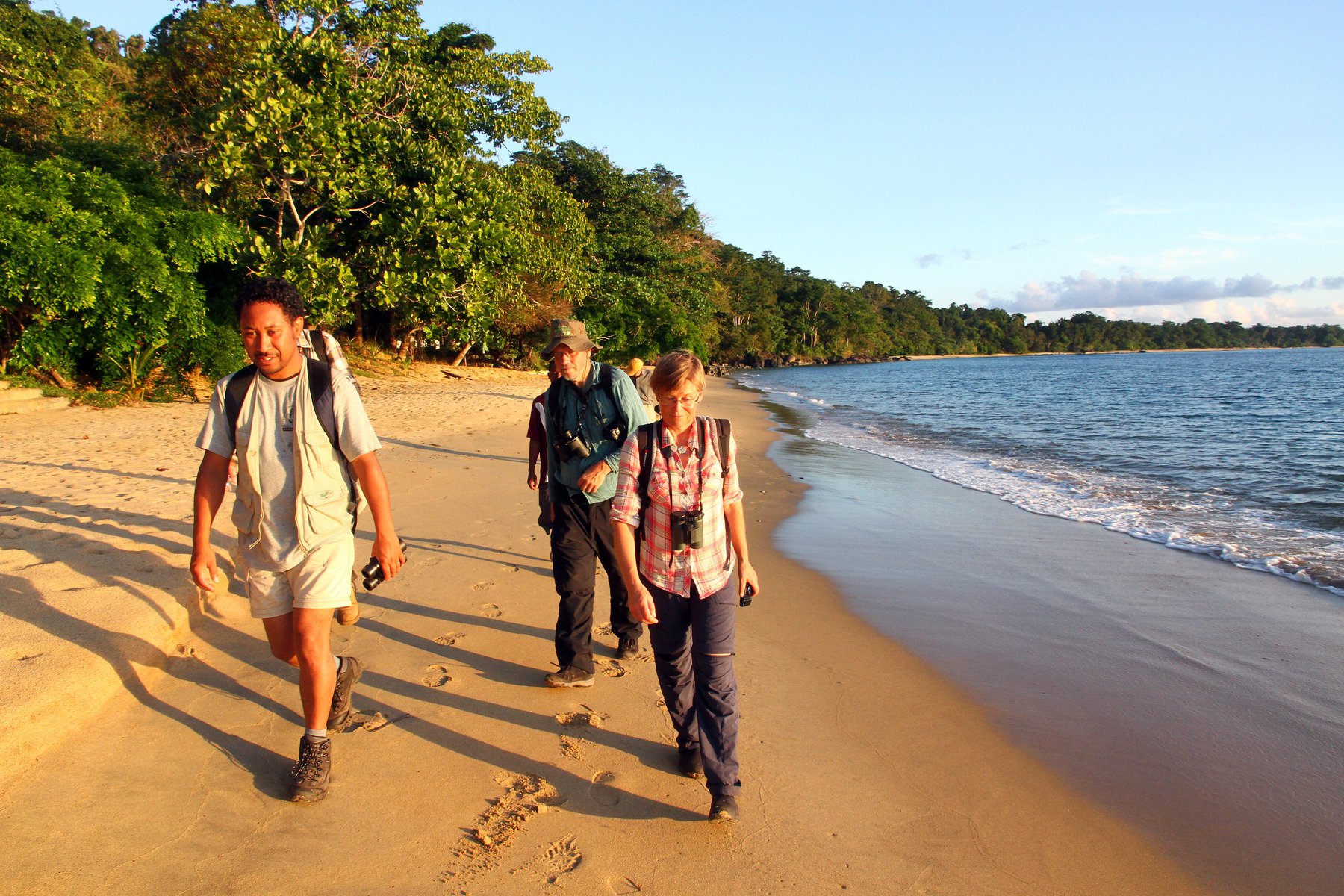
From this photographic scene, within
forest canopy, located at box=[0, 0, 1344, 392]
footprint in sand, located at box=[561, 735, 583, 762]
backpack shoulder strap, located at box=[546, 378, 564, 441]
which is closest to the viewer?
footprint in sand, located at box=[561, 735, 583, 762]

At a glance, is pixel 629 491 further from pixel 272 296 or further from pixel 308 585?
pixel 272 296

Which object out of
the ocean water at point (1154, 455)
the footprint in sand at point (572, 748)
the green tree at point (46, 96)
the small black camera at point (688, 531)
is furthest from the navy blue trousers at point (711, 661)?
the green tree at point (46, 96)

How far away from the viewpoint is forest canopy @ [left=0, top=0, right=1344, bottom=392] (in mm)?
12336

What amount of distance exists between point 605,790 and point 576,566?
1.12 meters

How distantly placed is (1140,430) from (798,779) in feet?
65.2

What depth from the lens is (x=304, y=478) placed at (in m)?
2.71

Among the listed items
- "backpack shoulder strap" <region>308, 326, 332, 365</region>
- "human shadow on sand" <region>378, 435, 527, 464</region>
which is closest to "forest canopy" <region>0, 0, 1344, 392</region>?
"human shadow on sand" <region>378, 435, 527, 464</region>

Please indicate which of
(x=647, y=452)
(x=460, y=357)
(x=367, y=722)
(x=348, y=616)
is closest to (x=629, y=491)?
(x=647, y=452)

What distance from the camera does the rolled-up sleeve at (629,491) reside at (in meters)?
2.74

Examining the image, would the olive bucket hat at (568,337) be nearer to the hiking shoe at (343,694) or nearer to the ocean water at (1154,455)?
the hiking shoe at (343,694)

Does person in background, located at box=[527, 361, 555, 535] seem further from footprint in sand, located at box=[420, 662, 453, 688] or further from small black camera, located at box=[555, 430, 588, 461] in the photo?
footprint in sand, located at box=[420, 662, 453, 688]

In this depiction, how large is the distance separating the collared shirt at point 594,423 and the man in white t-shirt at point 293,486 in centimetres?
105

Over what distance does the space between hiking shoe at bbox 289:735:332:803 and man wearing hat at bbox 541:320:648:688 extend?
3.73 ft

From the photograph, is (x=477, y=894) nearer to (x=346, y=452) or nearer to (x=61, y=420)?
(x=346, y=452)
